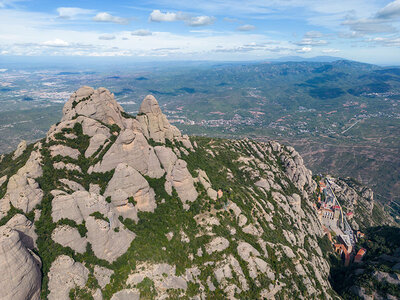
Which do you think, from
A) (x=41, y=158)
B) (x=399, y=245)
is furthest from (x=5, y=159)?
(x=399, y=245)

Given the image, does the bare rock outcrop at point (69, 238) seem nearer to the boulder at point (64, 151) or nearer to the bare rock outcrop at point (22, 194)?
the bare rock outcrop at point (22, 194)

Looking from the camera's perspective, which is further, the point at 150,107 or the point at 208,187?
the point at 150,107

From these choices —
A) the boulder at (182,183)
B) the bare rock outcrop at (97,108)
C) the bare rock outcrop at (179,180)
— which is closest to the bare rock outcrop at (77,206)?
the bare rock outcrop at (179,180)

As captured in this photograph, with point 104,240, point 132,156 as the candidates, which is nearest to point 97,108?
point 132,156

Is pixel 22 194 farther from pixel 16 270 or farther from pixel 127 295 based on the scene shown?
pixel 127 295

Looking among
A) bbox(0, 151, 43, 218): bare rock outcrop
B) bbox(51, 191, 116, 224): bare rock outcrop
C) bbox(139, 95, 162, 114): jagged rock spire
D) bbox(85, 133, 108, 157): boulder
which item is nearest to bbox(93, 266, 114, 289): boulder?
bbox(51, 191, 116, 224): bare rock outcrop
